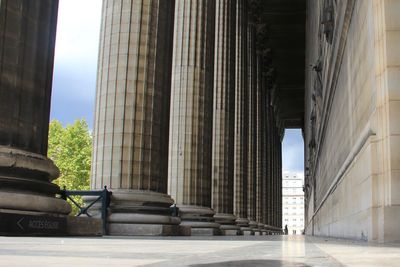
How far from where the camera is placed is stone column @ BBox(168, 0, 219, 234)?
78.2 ft

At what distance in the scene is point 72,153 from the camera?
6325 cm

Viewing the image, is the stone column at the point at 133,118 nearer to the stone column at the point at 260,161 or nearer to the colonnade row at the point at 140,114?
the colonnade row at the point at 140,114

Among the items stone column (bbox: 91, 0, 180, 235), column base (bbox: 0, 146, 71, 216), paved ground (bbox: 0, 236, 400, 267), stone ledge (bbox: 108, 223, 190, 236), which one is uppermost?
stone column (bbox: 91, 0, 180, 235)

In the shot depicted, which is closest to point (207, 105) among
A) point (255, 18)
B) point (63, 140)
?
point (255, 18)

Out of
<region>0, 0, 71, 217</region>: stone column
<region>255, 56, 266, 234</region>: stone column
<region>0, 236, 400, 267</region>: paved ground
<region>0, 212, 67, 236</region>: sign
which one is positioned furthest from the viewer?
<region>255, 56, 266, 234</region>: stone column

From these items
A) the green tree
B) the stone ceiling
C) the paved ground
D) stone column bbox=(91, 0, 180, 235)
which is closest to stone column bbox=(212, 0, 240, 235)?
stone column bbox=(91, 0, 180, 235)

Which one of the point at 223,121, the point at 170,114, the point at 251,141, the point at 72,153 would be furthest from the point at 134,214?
the point at 72,153

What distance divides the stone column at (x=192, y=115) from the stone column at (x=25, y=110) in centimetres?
1332

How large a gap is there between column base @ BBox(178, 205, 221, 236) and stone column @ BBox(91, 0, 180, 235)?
5.47 meters

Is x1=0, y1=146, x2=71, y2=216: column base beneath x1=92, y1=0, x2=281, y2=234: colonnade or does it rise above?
beneath

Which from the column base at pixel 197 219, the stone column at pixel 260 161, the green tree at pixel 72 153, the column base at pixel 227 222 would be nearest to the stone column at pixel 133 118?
the column base at pixel 197 219

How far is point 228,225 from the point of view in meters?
29.9

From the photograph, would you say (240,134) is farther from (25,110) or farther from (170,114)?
(25,110)

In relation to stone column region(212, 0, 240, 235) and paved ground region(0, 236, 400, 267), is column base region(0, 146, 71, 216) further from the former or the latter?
stone column region(212, 0, 240, 235)
